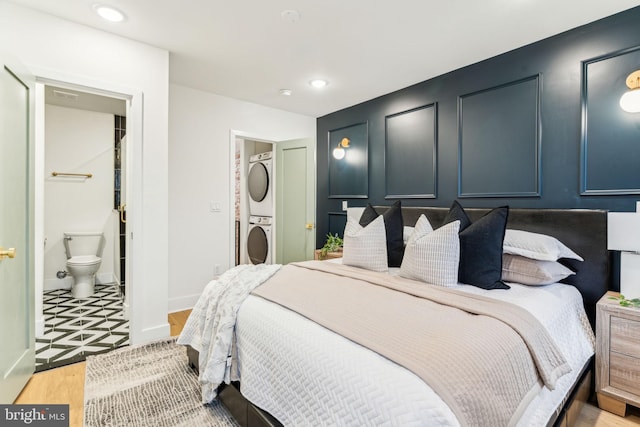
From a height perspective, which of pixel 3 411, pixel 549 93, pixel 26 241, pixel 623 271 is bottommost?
pixel 3 411

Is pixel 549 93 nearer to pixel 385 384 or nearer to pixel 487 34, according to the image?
pixel 487 34

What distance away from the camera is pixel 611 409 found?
1.83 meters

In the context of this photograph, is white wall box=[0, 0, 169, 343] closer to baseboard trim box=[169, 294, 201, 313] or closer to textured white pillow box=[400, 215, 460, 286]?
baseboard trim box=[169, 294, 201, 313]

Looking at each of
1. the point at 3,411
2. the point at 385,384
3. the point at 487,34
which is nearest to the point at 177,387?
the point at 3,411

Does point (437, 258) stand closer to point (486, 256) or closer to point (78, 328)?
point (486, 256)

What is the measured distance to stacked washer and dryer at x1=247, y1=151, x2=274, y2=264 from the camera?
4590mm

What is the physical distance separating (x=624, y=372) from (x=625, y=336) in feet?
0.68

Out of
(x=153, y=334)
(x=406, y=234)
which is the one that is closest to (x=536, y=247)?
(x=406, y=234)

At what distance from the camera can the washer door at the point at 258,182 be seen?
4680 mm

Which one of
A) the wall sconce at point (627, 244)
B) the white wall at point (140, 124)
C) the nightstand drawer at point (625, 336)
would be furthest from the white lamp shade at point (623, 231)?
the white wall at point (140, 124)

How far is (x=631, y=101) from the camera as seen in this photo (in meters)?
1.94

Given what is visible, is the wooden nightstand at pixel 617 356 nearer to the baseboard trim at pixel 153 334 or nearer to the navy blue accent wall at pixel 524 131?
the navy blue accent wall at pixel 524 131

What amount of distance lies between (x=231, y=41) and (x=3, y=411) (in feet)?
8.76

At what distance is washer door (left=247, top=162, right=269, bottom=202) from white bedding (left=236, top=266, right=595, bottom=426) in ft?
10.0
